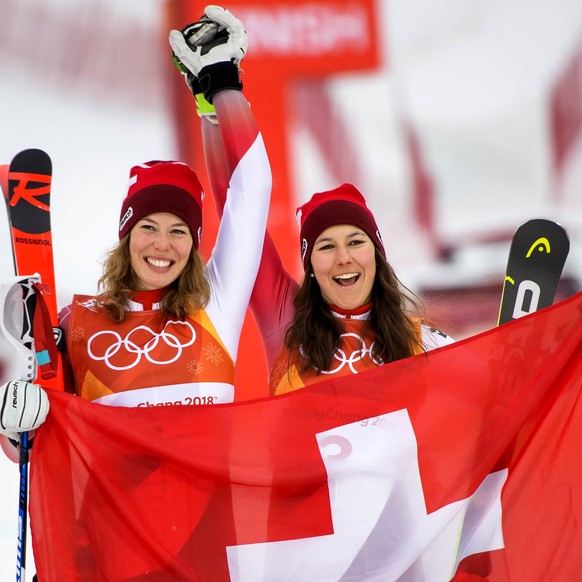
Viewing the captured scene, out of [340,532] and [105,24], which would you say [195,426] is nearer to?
[340,532]

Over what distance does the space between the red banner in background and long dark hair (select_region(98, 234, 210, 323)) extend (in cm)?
347

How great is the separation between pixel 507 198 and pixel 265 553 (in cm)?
651

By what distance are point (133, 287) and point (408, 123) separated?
230 inches

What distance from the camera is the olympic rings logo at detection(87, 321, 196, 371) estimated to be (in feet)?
8.02

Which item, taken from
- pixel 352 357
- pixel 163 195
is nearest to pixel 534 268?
pixel 352 357

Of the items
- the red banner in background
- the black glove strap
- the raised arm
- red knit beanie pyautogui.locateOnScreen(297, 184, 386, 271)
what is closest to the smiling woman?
red knit beanie pyautogui.locateOnScreen(297, 184, 386, 271)

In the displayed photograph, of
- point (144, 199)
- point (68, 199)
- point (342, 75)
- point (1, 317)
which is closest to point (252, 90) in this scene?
point (342, 75)

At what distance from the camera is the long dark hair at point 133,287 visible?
2.53 metres

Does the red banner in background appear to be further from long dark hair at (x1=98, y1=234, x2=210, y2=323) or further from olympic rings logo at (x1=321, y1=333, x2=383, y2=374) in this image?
olympic rings logo at (x1=321, y1=333, x2=383, y2=374)

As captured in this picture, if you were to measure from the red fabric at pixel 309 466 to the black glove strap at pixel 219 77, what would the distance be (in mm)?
1023

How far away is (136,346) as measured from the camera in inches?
97.0

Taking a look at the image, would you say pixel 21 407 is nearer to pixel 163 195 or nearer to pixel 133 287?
pixel 133 287

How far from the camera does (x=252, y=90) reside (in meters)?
6.59

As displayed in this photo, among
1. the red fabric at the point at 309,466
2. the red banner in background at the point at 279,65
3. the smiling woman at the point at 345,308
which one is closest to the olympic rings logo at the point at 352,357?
the smiling woman at the point at 345,308
